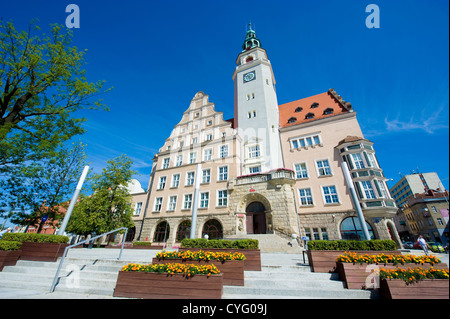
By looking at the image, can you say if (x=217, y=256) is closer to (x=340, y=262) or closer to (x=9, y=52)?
(x=340, y=262)

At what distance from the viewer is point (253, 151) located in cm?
2519

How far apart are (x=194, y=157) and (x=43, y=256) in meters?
19.5

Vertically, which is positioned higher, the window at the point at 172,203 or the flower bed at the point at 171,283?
the window at the point at 172,203

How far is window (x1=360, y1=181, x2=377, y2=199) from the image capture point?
18675 millimetres

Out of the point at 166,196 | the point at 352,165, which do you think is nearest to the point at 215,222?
the point at 166,196

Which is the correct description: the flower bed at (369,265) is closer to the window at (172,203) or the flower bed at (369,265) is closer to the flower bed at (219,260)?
the flower bed at (219,260)

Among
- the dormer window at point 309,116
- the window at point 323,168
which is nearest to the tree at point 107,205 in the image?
the window at point 323,168

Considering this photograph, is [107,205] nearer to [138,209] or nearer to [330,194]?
[138,209]

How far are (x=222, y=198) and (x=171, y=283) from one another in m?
17.4

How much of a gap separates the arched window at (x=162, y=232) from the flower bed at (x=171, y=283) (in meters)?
19.3

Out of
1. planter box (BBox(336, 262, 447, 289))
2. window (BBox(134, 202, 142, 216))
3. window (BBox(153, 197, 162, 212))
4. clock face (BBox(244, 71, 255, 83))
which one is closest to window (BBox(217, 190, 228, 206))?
window (BBox(153, 197, 162, 212))

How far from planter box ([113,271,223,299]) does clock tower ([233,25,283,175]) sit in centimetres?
1926

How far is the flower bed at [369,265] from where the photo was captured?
17.4ft

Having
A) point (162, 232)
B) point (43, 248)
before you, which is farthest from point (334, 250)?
point (162, 232)
